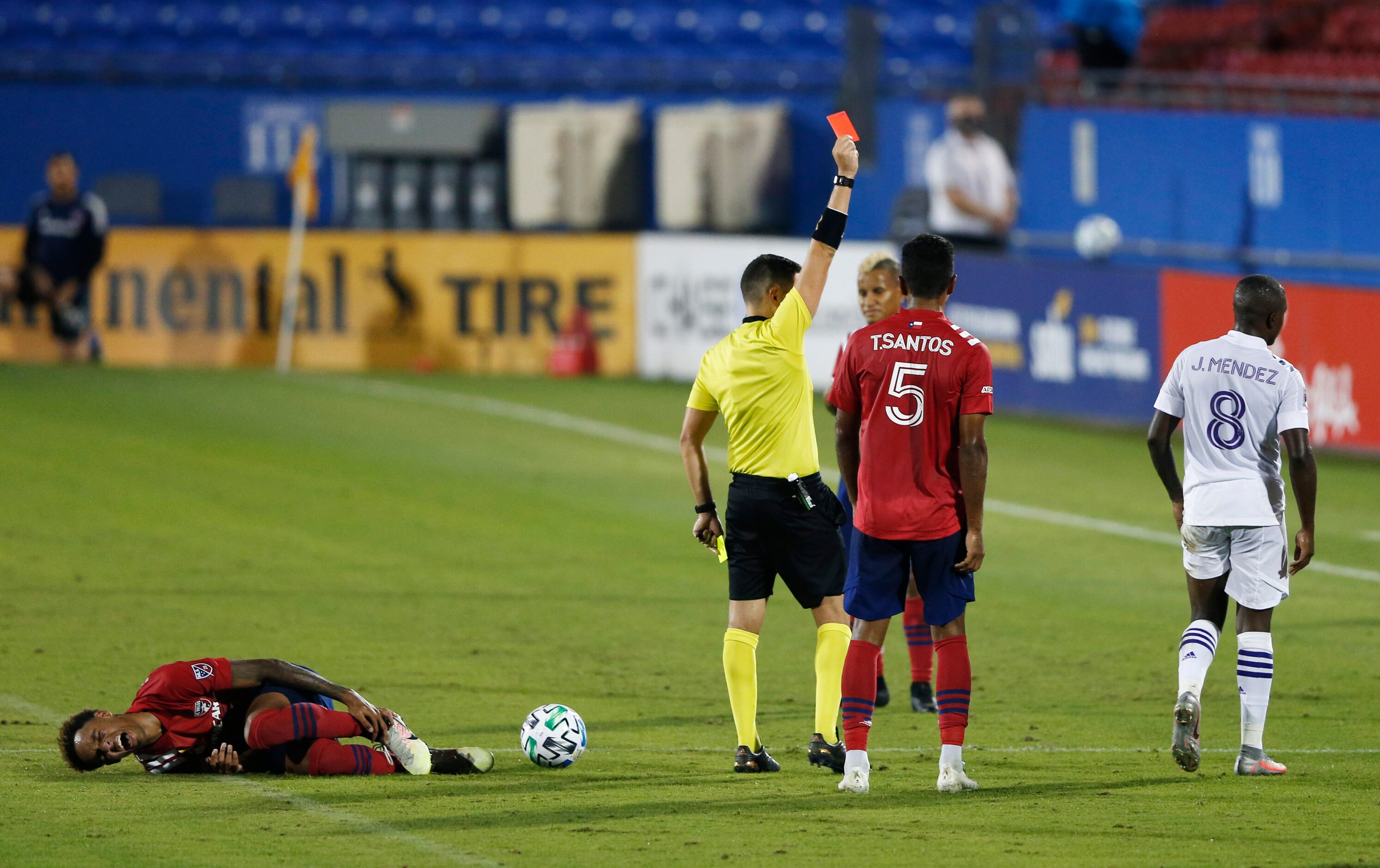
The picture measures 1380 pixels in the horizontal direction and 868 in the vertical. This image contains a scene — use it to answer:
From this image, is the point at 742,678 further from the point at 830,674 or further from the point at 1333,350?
the point at 1333,350

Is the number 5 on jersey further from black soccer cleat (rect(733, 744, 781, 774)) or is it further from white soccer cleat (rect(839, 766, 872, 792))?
black soccer cleat (rect(733, 744, 781, 774))

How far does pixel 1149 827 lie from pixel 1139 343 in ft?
43.9

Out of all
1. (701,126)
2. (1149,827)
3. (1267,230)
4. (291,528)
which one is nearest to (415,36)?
(701,126)

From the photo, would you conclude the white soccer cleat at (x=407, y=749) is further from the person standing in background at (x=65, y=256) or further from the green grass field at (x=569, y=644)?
the person standing in background at (x=65, y=256)

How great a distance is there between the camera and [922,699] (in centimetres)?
983

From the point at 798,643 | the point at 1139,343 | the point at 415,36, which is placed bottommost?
the point at 798,643

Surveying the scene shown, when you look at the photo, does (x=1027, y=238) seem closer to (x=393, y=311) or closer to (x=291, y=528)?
(x=393, y=311)

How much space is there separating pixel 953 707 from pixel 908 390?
47.8 inches

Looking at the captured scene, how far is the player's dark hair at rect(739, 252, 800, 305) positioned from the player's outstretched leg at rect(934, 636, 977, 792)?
1.53 metres

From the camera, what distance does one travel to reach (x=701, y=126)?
28.1 m

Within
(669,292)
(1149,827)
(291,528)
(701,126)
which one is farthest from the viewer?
(701,126)

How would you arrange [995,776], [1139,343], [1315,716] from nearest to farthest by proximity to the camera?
1. [995,776]
2. [1315,716]
3. [1139,343]

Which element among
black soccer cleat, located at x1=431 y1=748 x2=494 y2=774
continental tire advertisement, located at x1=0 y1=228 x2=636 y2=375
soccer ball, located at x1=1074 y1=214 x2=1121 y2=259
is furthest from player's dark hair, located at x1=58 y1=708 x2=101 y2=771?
continental tire advertisement, located at x1=0 y1=228 x2=636 y2=375

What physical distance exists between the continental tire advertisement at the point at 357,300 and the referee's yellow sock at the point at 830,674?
16.5 m
